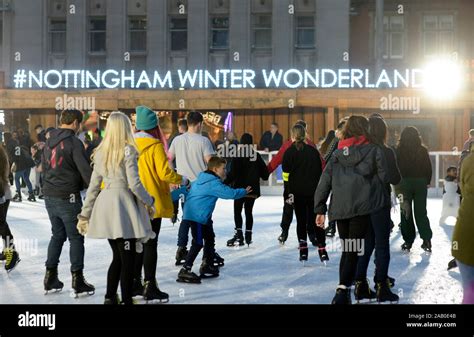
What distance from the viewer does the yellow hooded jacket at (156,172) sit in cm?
977

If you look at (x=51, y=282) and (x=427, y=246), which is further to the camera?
(x=427, y=246)

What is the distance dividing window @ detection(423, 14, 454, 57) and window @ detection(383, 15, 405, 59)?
967 mm

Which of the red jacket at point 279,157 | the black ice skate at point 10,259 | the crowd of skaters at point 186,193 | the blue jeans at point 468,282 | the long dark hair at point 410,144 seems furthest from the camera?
the red jacket at point 279,157

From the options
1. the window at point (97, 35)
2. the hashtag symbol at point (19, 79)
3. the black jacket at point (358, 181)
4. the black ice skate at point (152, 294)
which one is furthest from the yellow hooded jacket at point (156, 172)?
the window at point (97, 35)

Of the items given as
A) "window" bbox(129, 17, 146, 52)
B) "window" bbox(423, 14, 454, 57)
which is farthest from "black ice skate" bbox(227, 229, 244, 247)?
"window" bbox(423, 14, 454, 57)

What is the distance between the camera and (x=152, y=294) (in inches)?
393

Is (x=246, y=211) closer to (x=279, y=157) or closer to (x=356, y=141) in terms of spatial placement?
(x=279, y=157)

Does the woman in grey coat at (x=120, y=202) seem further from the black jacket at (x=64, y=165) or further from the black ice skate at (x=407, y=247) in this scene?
the black ice skate at (x=407, y=247)

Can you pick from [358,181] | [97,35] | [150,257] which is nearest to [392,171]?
[358,181]

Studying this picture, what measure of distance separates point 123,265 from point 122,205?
526 mm

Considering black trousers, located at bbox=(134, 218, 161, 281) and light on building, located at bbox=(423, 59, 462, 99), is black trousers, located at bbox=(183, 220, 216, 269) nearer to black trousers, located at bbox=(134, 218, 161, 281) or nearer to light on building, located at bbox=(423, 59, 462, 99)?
black trousers, located at bbox=(134, 218, 161, 281)

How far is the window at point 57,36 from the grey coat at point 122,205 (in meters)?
34.5

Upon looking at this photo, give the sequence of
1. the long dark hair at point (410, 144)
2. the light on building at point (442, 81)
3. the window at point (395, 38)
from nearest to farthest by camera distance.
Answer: the long dark hair at point (410, 144) < the light on building at point (442, 81) < the window at point (395, 38)

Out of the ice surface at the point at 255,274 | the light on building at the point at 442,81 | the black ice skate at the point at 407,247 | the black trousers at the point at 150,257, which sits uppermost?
the light on building at the point at 442,81
